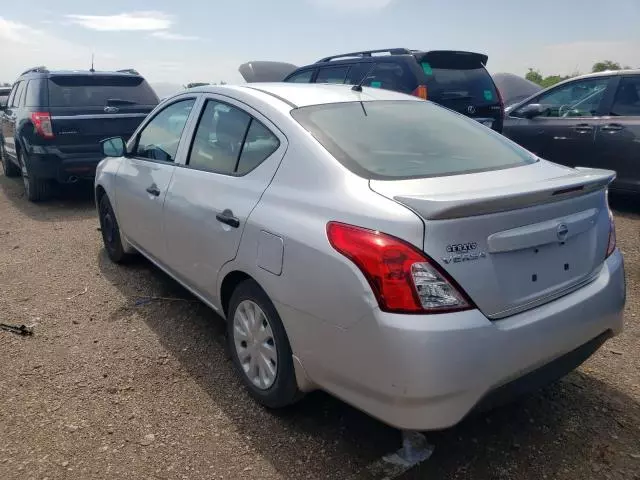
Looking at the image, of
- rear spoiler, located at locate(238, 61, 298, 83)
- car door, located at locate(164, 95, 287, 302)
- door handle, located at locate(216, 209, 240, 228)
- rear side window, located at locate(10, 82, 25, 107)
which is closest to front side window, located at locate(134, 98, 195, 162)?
car door, located at locate(164, 95, 287, 302)

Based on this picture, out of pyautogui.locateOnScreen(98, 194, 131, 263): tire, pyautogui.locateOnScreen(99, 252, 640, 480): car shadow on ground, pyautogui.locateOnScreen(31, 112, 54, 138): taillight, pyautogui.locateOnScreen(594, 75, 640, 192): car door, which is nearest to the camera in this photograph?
pyautogui.locateOnScreen(99, 252, 640, 480): car shadow on ground

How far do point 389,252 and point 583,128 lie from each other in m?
5.56

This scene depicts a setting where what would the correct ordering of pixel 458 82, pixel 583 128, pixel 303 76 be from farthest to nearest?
pixel 303 76 → pixel 458 82 → pixel 583 128

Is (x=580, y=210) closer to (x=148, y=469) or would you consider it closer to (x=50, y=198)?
(x=148, y=469)

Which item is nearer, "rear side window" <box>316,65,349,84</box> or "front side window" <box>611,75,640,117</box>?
"front side window" <box>611,75,640,117</box>

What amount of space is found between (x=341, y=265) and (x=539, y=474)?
1.24m

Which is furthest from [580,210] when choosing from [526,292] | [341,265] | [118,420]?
[118,420]

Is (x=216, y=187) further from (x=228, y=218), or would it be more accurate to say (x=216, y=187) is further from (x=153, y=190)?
(x=153, y=190)

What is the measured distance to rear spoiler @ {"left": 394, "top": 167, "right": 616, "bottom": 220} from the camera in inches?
77.0

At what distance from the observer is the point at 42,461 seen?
2414 millimetres

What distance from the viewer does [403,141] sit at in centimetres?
273

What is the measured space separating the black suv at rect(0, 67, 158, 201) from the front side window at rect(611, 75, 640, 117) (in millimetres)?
5887

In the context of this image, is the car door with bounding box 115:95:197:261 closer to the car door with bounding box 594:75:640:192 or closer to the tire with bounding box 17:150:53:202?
the tire with bounding box 17:150:53:202

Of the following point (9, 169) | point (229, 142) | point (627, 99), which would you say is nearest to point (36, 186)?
point (9, 169)
